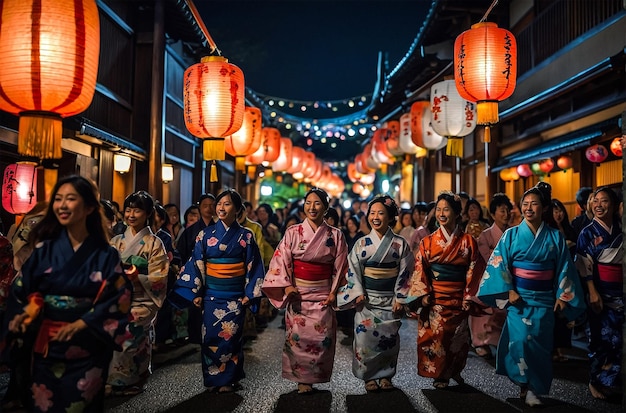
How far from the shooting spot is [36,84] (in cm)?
525

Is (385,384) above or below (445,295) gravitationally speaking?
below

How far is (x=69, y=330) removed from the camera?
3627 millimetres

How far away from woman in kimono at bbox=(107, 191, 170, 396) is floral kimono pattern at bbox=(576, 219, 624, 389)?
183 inches

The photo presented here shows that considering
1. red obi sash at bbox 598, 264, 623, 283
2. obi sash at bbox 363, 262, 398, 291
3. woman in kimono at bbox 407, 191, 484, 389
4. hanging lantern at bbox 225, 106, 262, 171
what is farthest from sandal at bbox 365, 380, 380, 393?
hanging lantern at bbox 225, 106, 262, 171

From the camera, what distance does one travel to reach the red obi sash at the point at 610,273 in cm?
595

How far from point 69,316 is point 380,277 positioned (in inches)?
138

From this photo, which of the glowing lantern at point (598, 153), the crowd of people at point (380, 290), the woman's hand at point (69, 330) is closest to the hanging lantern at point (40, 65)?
the crowd of people at point (380, 290)

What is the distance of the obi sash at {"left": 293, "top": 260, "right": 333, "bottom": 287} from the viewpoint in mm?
6145

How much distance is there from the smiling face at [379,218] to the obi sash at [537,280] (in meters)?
1.61

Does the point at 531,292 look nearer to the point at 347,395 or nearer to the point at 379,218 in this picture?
the point at 379,218

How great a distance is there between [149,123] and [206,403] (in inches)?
384

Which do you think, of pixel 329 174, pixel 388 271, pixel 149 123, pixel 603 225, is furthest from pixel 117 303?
pixel 329 174

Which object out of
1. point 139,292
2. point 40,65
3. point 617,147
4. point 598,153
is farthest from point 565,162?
point 40,65

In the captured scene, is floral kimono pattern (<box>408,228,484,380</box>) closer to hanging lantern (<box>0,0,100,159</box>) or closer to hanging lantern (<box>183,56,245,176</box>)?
hanging lantern (<box>0,0,100,159</box>)
